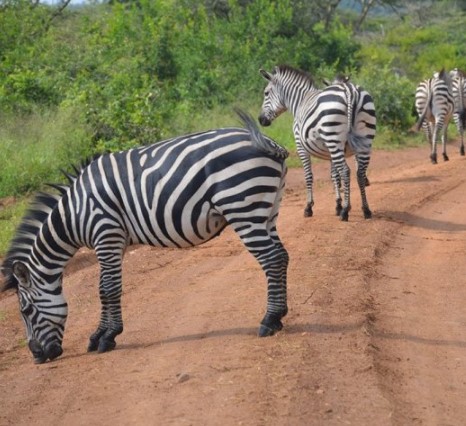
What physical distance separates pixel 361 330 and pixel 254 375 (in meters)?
1.35

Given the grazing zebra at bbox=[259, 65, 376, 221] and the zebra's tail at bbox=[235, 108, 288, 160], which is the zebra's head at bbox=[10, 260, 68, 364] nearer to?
the zebra's tail at bbox=[235, 108, 288, 160]

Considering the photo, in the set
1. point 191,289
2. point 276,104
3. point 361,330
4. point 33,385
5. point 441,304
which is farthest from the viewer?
point 276,104

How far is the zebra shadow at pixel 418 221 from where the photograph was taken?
472 inches

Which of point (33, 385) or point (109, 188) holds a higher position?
point (109, 188)

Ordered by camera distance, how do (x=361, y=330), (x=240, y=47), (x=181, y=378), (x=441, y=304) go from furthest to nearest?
(x=240, y=47), (x=441, y=304), (x=361, y=330), (x=181, y=378)

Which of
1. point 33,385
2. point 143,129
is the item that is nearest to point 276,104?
point 143,129

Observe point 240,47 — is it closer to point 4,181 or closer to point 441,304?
Answer: point 4,181

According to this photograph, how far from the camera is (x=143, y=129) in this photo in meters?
16.8

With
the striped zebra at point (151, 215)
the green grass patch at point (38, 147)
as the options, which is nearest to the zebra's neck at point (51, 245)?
the striped zebra at point (151, 215)

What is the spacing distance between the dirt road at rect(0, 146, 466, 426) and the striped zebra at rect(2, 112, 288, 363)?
295 mm

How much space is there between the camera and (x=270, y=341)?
700cm

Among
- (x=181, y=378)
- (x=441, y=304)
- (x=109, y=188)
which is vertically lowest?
(x=441, y=304)

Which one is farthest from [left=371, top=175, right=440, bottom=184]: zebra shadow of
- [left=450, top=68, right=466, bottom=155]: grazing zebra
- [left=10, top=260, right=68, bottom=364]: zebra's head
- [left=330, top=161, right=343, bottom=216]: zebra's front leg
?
[left=10, top=260, right=68, bottom=364]: zebra's head

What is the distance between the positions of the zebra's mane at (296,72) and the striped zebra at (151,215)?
21.0 feet
